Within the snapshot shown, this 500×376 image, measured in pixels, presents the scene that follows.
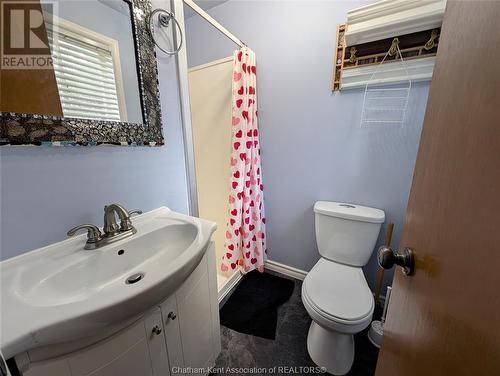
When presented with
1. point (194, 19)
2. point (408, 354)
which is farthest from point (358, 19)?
point (408, 354)

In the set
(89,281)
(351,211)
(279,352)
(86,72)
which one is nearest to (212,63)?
(86,72)

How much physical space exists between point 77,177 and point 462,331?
1.13 metres

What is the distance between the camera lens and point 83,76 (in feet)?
2.49

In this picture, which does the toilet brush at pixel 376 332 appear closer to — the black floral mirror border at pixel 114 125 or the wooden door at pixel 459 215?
the wooden door at pixel 459 215

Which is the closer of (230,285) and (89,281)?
(89,281)

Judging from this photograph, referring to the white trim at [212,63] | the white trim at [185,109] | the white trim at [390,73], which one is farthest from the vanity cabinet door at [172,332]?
the white trim at [212,63]

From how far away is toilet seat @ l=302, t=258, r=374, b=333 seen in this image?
97 centimetres

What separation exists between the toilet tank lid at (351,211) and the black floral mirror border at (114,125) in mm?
1115

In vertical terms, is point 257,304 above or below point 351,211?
below

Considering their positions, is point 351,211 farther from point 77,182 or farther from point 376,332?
point 77,182

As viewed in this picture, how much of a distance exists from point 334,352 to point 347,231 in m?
0.69

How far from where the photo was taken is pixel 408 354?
0.51 meters

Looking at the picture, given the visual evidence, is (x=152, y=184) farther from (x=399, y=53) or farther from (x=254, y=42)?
(x=399, y=53)

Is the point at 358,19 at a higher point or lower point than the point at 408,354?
higher
